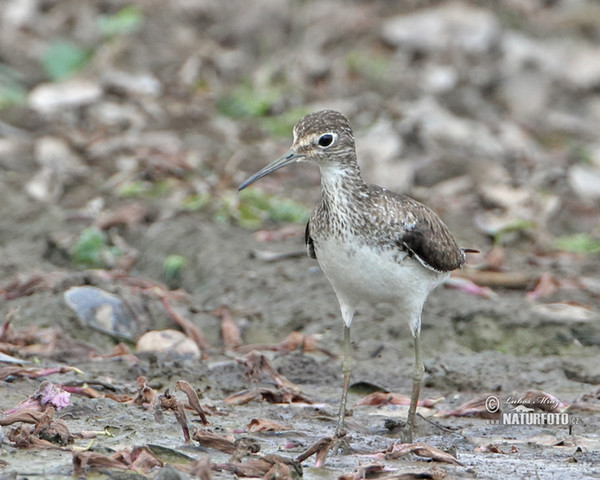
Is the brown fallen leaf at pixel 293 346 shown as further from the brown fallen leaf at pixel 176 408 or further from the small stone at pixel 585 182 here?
the small stone at pixel 585 182

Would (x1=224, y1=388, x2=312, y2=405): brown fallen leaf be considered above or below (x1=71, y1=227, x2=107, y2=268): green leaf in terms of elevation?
below

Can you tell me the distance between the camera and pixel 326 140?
254 inches

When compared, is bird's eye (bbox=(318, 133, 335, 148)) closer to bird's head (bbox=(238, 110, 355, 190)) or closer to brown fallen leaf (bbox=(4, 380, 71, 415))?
bird's head (bbox=(238, 110, 355, 190))

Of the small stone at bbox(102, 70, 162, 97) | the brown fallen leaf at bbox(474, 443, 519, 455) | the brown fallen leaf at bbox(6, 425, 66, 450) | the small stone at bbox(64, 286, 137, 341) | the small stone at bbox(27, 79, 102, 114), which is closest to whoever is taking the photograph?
the brown fallen leaf at bbox(6, 425, 66, 450)

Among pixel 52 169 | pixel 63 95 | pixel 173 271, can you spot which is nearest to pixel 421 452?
pixel 173 271

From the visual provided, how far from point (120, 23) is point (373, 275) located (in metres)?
8.89

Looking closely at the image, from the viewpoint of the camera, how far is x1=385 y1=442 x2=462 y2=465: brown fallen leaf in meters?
5.39

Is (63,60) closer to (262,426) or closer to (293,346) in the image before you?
(293,346)

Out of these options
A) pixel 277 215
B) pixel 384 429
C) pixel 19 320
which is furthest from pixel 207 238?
pixel 384 429

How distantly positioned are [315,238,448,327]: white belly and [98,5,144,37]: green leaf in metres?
8.48

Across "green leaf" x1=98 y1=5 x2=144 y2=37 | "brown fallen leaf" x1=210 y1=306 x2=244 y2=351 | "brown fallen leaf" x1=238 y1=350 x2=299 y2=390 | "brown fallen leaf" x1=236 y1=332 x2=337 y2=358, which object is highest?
"green leaf" x1=98 y1=5 x2=144 y2=37

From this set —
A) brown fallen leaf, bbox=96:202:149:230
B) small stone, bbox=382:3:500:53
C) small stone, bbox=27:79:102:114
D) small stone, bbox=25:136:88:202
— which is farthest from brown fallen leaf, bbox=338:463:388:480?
small stone, bbox=382:3:500:53

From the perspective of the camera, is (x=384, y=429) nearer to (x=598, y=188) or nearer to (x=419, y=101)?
(x=598, y=188)

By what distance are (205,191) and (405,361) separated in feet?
13.0
